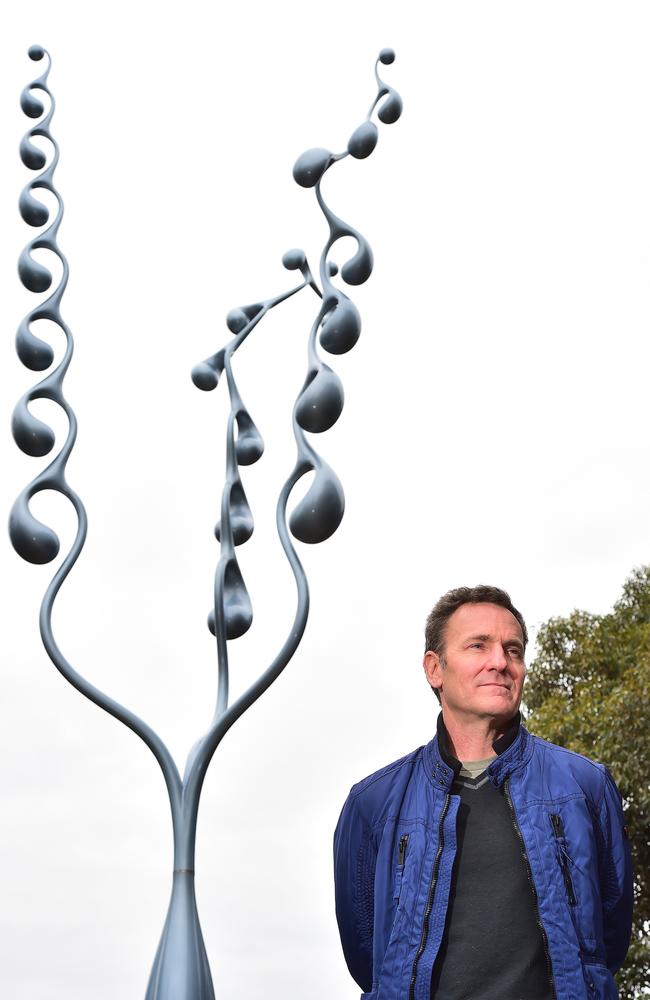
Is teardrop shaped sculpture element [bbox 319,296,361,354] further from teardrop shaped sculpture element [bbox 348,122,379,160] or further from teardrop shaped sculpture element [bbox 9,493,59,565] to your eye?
teardrop shaped sculpture element [bbox 9,493,59,565]

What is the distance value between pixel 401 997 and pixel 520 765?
62cm

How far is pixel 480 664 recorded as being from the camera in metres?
3.32

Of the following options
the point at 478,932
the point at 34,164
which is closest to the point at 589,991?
the point at 478,932

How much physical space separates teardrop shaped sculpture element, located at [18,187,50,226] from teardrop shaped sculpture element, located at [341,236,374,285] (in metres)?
1.36

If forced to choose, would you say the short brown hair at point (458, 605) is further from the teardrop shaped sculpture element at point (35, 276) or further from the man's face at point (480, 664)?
the teardrop shaped sculpture element at point (35, 276)

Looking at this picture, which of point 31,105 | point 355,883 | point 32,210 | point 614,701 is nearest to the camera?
point 355,883

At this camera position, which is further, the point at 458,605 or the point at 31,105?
the point at 31,105

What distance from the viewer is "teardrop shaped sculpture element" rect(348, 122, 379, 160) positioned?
520 cm

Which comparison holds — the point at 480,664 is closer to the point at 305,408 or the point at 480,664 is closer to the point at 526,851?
the point at 526,851

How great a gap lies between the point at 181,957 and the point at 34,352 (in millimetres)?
2494

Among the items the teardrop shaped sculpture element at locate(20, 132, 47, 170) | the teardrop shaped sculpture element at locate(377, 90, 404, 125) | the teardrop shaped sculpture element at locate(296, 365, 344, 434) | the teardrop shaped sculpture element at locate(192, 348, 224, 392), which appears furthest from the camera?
the teardrop shaped sculpture element at locate(20, 132, 47, 170)

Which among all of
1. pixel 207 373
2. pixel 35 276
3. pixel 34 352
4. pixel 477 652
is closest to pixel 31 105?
pixel 35 276

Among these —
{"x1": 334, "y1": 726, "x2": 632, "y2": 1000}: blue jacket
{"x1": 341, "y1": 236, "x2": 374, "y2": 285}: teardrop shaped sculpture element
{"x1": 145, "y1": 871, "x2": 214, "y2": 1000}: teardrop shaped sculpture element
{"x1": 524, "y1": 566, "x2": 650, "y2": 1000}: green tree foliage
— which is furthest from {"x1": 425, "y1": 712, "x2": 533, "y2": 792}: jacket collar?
{"x1": 524, "y1": 566, "x2": 650, "y2": 1000}: green tree foliage

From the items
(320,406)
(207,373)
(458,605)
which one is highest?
(207,373)
